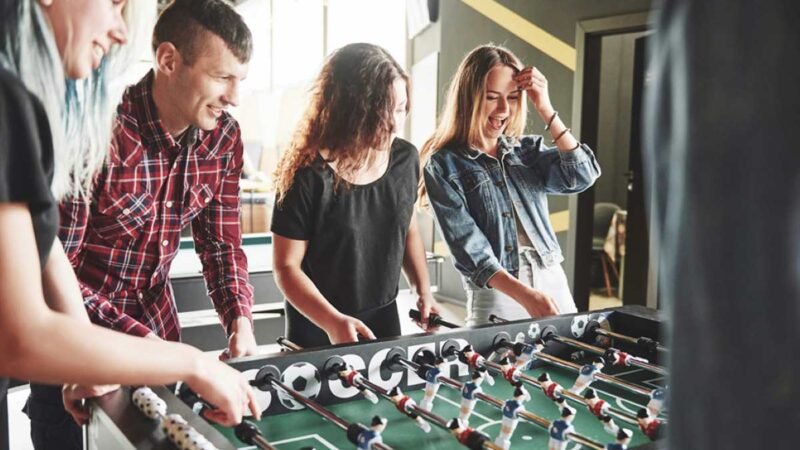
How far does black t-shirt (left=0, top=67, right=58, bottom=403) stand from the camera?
86 centimetres

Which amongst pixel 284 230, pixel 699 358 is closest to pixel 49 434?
pixel 284 230

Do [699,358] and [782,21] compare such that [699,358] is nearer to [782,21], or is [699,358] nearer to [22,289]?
[782,21]

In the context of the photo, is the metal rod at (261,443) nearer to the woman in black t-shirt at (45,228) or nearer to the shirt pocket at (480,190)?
the woman in black t-shirt at (45,228)

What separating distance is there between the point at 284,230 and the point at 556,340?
2.93ft

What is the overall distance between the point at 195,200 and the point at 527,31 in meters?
4.34

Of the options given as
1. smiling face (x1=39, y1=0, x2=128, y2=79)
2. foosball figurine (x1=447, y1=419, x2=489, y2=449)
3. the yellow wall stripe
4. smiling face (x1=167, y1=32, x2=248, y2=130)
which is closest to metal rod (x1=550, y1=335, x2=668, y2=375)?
foosball figurine (x1=447, y1=419, x2=489, y2=449)

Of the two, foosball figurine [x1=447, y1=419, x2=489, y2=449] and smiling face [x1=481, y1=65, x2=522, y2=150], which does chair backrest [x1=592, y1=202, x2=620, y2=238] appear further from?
foosball figurine [x1=447, y1=419, x2=489, y2=449]

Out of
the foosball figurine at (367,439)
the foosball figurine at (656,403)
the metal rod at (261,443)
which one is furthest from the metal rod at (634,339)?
the metal rod at (261,443)

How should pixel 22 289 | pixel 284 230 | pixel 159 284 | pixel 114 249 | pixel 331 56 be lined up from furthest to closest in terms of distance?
pixel 331 56 → pixel 284 230 → pixel 159 284 → pixel 114 249 → pixel 22 289

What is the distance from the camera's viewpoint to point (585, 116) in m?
5.47

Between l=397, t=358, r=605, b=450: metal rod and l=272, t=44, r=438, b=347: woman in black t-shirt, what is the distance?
0.61 metres

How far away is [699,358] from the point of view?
513 millimetres

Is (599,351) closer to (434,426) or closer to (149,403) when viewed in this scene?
(434,426)

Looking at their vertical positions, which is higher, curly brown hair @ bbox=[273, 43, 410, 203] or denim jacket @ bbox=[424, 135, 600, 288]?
curly brown hair @ bbox=[273, 43, 410, 203]
